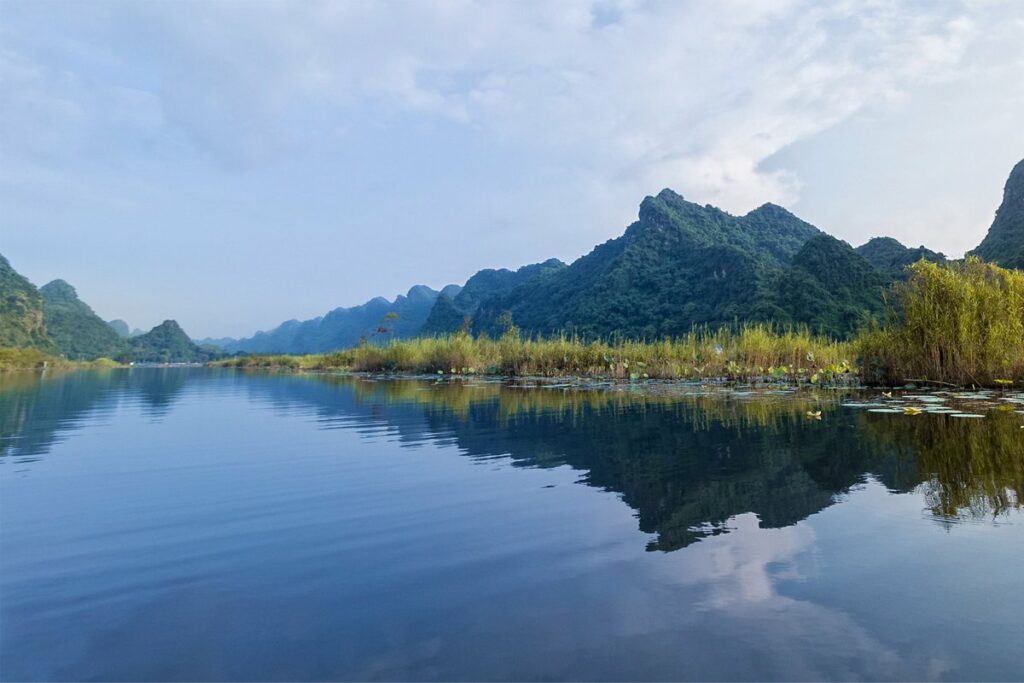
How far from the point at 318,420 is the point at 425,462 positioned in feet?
19.3

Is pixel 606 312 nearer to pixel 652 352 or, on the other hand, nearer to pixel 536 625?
pixel 652 352

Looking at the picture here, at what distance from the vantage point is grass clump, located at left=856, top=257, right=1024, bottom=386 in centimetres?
1313

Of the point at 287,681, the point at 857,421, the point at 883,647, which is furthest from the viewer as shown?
the point at 857,421

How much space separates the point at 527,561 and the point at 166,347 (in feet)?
611

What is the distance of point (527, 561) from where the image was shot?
11.8 ft

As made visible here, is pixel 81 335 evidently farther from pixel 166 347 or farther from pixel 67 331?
pixel 166 347

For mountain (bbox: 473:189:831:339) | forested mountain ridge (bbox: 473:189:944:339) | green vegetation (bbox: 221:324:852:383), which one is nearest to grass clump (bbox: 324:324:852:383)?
green vegetation (bbox: 221:324:852:383)

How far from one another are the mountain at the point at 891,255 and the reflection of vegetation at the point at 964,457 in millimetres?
72854

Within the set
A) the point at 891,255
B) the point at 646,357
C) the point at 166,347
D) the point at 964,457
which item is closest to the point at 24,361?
the point at 646,357

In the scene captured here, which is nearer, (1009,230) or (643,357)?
(643,357)

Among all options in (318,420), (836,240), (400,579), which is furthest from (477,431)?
(836,240)

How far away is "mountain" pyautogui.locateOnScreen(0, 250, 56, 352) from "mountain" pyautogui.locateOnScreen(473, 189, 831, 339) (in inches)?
3246

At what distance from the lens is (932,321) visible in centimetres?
1366

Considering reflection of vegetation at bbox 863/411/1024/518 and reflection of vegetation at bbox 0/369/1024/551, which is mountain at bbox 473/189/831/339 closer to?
reflection of vegetation at bbox 0/369/1024/551
